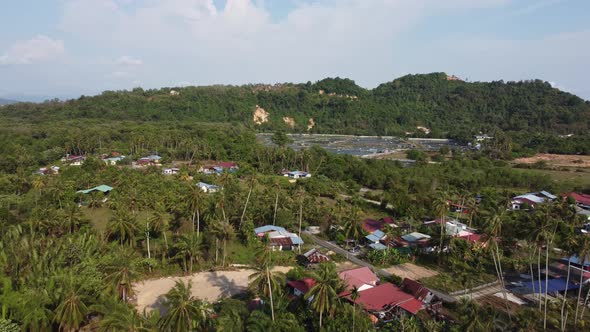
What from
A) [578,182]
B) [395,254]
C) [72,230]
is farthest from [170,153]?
[578,182]

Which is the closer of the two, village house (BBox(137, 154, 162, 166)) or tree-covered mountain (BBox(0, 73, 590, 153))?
village house (BBox(137, 154, 162, 166))

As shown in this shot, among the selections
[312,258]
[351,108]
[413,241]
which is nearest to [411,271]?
[413,241]

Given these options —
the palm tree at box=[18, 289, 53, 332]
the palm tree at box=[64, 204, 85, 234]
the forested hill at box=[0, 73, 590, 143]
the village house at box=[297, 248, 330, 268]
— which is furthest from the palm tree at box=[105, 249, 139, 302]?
the forested hill at box=[0, 73, 590, 143]

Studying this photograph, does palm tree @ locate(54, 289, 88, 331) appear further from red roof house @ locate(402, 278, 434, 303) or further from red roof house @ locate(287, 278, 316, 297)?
red roof house @ locate(402, 278, 434, 303)

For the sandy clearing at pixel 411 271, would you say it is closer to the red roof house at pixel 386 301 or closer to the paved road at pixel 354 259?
the paved road at pixel 354 259

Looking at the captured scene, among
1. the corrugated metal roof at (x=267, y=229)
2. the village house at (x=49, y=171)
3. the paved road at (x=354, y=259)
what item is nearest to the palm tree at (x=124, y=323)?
the paved road at (x=354, y=259)

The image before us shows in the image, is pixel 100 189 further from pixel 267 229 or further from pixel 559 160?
pixel 559 160
